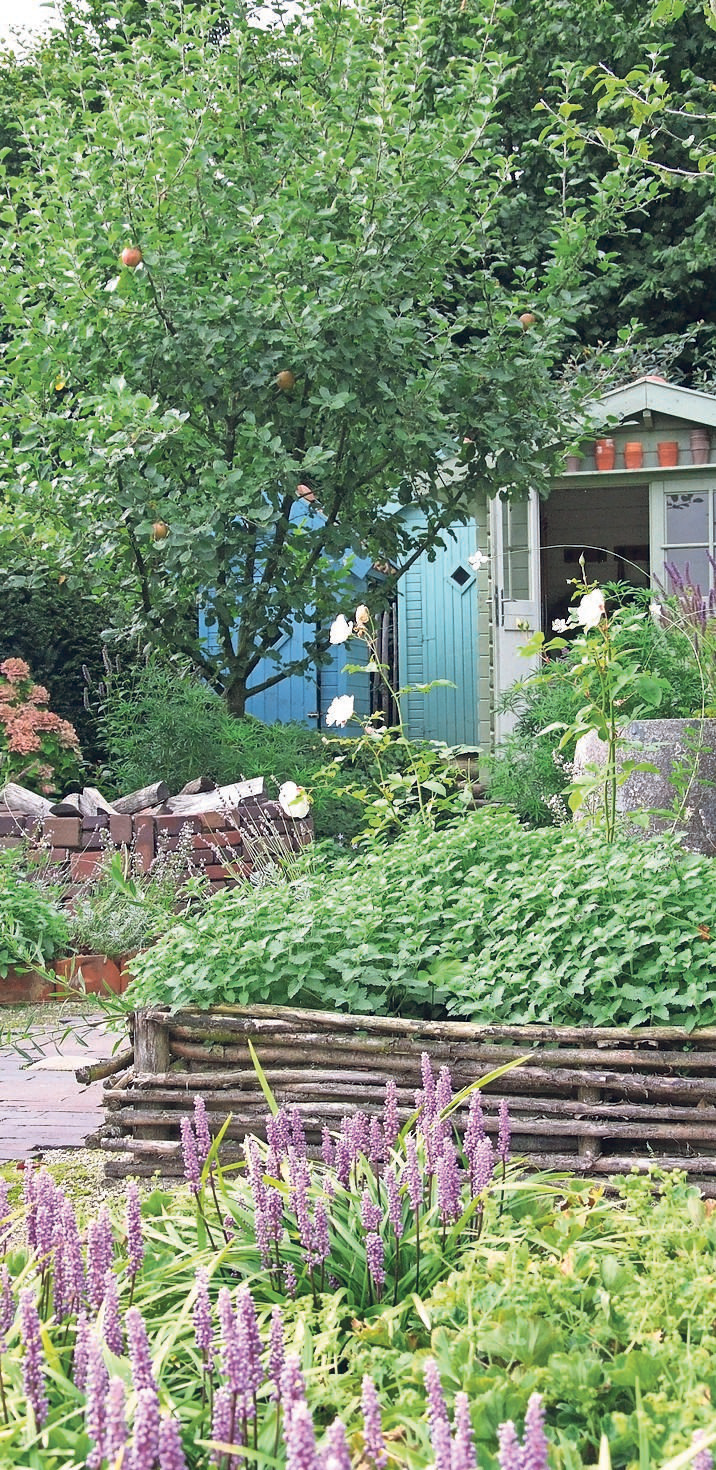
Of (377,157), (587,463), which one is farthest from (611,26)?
(377,157)

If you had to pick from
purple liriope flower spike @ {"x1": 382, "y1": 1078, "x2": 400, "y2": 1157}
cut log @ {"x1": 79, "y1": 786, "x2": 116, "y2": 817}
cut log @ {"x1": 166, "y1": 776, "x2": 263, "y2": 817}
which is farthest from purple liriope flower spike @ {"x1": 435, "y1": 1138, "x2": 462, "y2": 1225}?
cut log @ {"x1": 79, "y1": 786, "x2": 116, "y2": 817}

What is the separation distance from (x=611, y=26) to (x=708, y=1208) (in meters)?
13.3

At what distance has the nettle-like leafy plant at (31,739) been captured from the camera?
22.5 feet

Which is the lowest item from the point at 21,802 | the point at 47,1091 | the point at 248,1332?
the point at 47,1091

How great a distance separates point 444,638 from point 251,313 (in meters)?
6.02

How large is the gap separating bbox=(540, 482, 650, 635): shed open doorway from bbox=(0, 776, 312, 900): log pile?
21.7ft

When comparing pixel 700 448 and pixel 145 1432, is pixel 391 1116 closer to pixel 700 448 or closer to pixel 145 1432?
pixel 145 1432

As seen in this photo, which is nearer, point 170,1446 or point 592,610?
point 170,1446

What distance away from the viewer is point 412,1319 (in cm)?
174

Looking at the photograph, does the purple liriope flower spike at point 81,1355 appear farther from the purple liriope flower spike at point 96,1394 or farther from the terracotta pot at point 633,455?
the terracotta pot at point 633,455

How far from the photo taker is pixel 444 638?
12211 mm

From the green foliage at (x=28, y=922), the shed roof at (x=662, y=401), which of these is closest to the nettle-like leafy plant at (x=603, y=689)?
the green foliage at (x=28, y=922)

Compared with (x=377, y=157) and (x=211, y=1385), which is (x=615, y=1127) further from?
(x=377, y=157)

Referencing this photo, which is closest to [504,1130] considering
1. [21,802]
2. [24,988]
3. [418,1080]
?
[418,1080]
